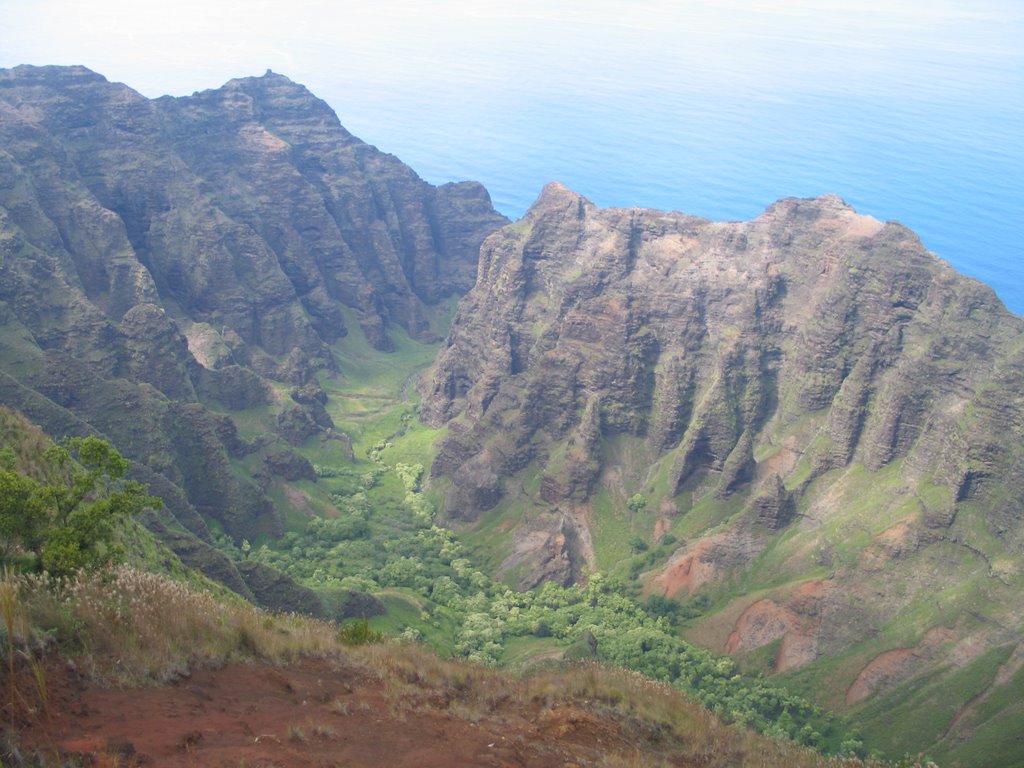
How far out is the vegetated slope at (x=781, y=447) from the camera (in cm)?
8612

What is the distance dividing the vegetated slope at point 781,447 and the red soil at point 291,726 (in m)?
46.9

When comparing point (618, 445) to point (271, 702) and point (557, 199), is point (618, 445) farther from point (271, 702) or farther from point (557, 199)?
point (271, 702)

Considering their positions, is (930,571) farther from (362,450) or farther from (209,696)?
(362,450)

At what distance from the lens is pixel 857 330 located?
11838cm

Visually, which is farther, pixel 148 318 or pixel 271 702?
pixel 148 318

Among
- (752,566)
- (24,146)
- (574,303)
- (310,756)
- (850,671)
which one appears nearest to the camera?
(310,756)

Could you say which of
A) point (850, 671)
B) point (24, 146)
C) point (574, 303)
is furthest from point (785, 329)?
point (24, 146)

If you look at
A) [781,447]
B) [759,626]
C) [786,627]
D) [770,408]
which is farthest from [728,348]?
[786,627]

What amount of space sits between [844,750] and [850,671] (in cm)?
1321

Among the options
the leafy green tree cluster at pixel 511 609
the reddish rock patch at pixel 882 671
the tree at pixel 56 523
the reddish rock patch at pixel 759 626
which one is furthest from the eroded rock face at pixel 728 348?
the tree at pixel 56 523

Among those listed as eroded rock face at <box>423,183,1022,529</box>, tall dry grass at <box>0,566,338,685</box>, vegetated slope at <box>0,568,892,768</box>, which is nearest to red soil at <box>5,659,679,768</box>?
vegetated slope at <box>0,568,892,768</box>

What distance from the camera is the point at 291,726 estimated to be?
24078mm

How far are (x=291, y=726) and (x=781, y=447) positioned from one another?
106686mm

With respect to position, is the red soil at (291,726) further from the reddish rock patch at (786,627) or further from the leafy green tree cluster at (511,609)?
the reddish rock patch at (786,627)
